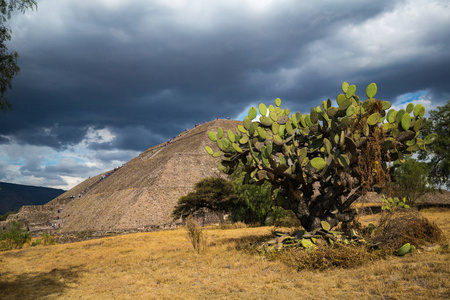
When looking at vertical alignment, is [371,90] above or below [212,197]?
above

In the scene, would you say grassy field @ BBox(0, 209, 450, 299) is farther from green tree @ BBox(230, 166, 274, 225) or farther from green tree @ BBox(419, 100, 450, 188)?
green tree @ BBox(419, 100, 450, 188)

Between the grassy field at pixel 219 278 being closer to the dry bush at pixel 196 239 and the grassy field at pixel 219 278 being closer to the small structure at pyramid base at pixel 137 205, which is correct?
the dry bush at pixel 196 239

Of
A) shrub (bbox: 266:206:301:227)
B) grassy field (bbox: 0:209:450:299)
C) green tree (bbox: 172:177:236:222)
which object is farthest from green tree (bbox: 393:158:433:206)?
grassy field (bbox: 0:209:450:299)

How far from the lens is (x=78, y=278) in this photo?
10.5m

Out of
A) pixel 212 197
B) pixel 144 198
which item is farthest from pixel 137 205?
pixel 212 197

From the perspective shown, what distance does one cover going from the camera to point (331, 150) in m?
10.1

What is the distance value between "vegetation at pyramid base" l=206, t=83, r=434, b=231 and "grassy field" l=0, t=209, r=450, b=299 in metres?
2.73

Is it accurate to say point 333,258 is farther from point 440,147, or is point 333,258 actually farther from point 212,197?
point 440,147

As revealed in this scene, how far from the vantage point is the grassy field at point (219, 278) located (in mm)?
6297

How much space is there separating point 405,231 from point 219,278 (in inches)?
233

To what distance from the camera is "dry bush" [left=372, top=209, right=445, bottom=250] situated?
8.87 metres

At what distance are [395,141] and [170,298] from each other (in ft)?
28.4

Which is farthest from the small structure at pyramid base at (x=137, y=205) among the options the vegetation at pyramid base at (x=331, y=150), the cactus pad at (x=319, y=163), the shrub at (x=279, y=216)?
the cactus pad at (x=319, y=163)

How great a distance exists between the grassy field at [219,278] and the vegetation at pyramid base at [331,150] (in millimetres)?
2725
